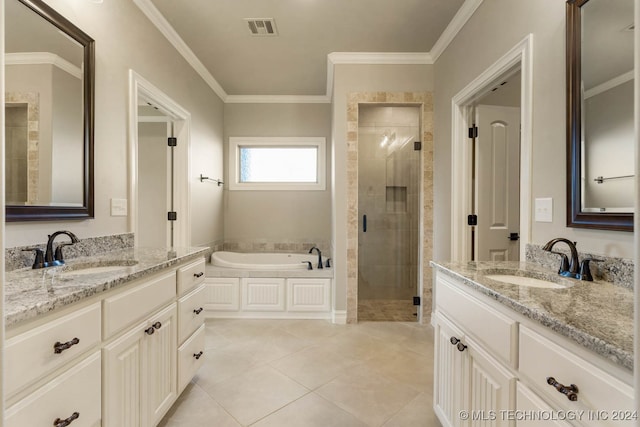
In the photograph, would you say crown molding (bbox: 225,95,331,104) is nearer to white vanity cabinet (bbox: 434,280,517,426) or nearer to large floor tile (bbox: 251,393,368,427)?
white vanity cabinet (bbox: 434,280,517,426)

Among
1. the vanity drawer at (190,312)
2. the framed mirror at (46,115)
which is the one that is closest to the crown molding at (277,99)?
the framed mirror at (46,115)

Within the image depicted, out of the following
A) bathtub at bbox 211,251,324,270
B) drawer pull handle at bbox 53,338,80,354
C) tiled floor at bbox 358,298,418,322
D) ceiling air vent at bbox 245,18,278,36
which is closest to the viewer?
drawer pull handle at bbox 53,338,80,354

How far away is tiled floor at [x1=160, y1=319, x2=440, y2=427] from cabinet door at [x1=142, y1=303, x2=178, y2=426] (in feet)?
0.74

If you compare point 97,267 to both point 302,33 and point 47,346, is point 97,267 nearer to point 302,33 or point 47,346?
point 47,346

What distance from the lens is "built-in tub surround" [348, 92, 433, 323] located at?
2854 millimetres

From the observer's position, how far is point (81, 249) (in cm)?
157

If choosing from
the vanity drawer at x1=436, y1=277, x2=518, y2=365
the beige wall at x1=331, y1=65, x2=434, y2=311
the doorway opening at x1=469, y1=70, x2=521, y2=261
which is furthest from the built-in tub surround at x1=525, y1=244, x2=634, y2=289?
the beige wall at x1=331, y1=65, x2=434, y2=311

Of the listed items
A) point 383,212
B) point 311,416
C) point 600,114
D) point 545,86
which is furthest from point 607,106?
point 383,212

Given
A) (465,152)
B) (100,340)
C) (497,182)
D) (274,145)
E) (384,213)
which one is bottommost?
(100,340)

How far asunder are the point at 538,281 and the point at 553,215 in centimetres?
36

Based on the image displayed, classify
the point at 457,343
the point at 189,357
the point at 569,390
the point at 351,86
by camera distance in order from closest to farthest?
the point at 569,390 < the point at 457,343 < the point at 189,357 < the point at 351,86

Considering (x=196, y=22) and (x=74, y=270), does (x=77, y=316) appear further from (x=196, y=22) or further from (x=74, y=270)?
(x=196, y=22)

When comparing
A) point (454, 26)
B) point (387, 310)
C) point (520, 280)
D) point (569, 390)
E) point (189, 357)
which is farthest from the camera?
point (387, 310)

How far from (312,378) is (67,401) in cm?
141
